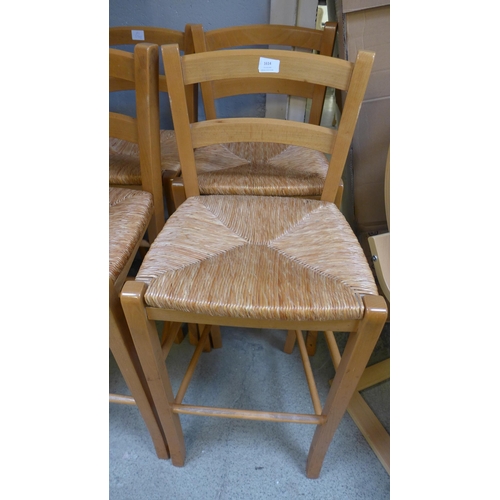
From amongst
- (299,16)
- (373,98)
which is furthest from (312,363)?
(299,16)

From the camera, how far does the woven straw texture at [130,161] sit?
0.94 metres

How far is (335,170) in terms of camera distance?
831 mm

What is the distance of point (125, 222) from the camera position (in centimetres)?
80

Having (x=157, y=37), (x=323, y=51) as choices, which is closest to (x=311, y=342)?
(x=323, y=51)

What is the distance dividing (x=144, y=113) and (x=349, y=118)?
1.39 ft

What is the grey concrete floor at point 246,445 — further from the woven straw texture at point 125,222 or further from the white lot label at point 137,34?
the white lot label at point 137,34

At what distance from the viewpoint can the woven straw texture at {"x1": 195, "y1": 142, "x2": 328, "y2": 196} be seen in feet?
3.04

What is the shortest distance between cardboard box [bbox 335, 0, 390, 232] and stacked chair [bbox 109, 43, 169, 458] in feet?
1.85

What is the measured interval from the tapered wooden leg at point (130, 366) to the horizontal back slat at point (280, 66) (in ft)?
1.49

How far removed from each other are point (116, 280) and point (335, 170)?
51 centimetres

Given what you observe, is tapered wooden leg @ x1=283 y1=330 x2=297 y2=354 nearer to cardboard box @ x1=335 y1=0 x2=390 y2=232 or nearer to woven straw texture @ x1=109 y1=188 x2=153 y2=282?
cardboard box @ x1=335 y1=0 x2=390 y2=232

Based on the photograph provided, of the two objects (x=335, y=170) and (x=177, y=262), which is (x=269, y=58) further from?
(x=177, y=262)

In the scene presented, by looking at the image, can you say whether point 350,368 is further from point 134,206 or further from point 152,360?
point 134,206

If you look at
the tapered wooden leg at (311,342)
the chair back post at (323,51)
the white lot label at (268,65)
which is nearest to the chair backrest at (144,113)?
the white lot label at (268,65)
